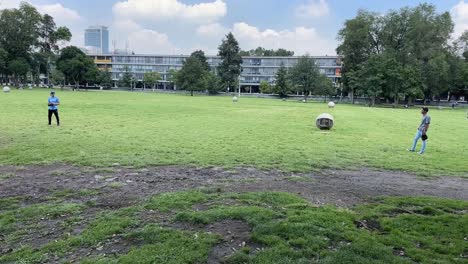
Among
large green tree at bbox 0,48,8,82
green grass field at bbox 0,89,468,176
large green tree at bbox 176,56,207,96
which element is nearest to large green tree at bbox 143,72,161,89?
large green tree at bbox 176,56,207,96

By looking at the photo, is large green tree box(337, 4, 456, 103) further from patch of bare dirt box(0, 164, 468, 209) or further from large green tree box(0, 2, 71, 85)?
large green tree box(0, 2, 71, 85)

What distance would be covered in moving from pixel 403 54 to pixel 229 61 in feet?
174

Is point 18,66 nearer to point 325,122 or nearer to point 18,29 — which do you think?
point 18,29

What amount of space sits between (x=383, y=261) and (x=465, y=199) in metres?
5.18

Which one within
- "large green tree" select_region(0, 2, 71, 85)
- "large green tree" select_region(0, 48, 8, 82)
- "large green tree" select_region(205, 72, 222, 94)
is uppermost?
"large green tree" select_region(0, 2, 71, 85)

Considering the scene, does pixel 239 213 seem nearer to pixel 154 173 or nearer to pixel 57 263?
pixel 57 263

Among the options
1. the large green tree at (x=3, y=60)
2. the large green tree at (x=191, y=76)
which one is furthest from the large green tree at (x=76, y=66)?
the large green tree at (x=191, y=76)

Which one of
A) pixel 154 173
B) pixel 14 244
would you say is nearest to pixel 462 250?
pixel 14 244

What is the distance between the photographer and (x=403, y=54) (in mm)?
76750

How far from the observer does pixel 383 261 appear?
17.1ft

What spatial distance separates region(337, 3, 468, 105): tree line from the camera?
72.2m

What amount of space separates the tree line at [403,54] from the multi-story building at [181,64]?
4639cm

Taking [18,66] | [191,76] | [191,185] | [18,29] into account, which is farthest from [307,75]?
[191,185]

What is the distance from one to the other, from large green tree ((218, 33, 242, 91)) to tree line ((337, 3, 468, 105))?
3723 cm
